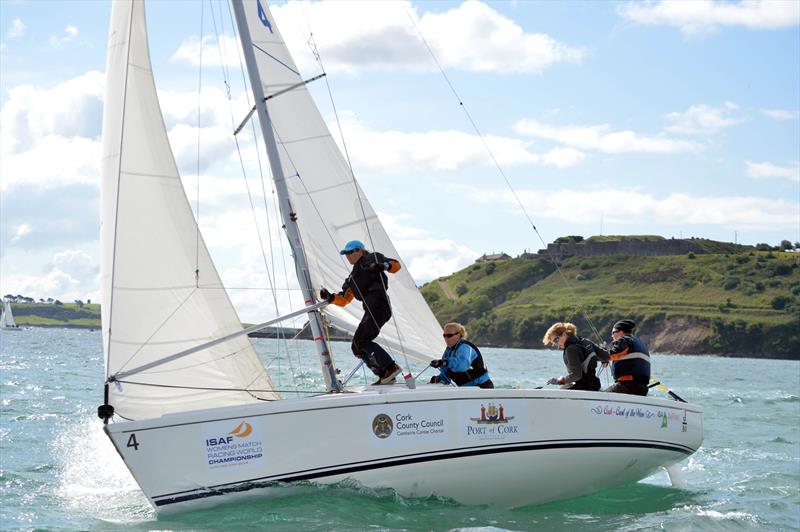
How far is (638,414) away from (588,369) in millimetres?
699

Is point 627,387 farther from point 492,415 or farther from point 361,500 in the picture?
point 361,500

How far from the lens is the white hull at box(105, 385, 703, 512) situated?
26.6ft

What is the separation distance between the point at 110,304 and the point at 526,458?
4203 millimetres

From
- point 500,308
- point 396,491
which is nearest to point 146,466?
point 396,491

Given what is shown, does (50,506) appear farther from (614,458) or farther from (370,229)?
(614,458)

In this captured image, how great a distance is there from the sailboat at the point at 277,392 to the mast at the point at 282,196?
15 millimetres

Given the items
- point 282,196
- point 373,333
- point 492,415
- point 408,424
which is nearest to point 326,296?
point 373,333

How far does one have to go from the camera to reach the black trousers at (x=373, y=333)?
9.20 m

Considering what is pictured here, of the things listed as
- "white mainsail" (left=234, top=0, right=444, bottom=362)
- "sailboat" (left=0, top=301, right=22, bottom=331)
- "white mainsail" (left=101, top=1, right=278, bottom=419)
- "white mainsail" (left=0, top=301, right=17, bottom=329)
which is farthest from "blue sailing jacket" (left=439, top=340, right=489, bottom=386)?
"white mainsail" (left=0, top=301, right=17, bottom=329)

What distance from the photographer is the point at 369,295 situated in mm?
9203

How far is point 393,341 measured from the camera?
1014 cm

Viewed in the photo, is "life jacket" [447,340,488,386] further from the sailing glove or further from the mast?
the sailing glove

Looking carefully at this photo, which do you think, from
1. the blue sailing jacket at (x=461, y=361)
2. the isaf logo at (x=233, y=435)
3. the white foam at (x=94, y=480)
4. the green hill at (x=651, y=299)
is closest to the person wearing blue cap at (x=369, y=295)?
the blue sailing jacket at (x=461, y=361)

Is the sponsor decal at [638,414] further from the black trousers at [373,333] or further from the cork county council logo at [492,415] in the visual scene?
the black trousers at [373,333]
